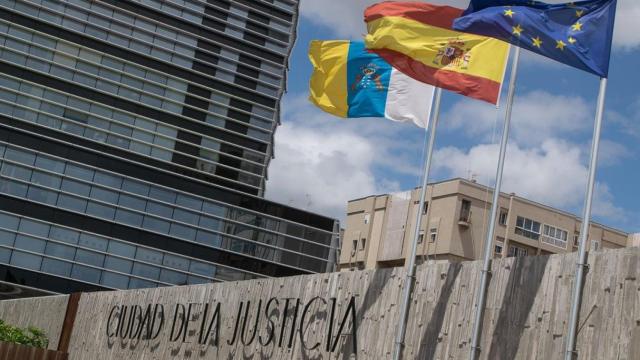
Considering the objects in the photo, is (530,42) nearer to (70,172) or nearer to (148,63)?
(70,172)

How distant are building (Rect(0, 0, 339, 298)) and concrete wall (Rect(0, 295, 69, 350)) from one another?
2144 cm

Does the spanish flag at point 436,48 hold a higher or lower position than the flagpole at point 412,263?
higher

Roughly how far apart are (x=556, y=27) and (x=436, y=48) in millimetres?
2235

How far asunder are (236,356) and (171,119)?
135 feet

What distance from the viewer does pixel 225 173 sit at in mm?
57188

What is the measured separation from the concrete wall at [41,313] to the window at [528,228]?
157 feet

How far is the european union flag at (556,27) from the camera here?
9.69 m

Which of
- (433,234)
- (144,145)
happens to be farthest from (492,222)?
(433,234)

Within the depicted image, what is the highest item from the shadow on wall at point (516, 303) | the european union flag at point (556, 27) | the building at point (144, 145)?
the building at point (144, 145)

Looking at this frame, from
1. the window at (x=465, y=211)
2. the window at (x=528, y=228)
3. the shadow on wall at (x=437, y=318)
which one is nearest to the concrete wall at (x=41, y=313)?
the shadow on wall at (x=437, y=318)

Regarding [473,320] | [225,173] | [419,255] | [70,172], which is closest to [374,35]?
[473,320]

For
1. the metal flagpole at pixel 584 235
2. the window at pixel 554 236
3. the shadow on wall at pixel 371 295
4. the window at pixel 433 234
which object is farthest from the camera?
the window at pixel 554 236

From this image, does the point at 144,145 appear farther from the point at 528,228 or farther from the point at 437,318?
the point at 437,318

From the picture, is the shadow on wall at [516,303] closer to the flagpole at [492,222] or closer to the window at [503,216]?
the flagpole at [492,222]
